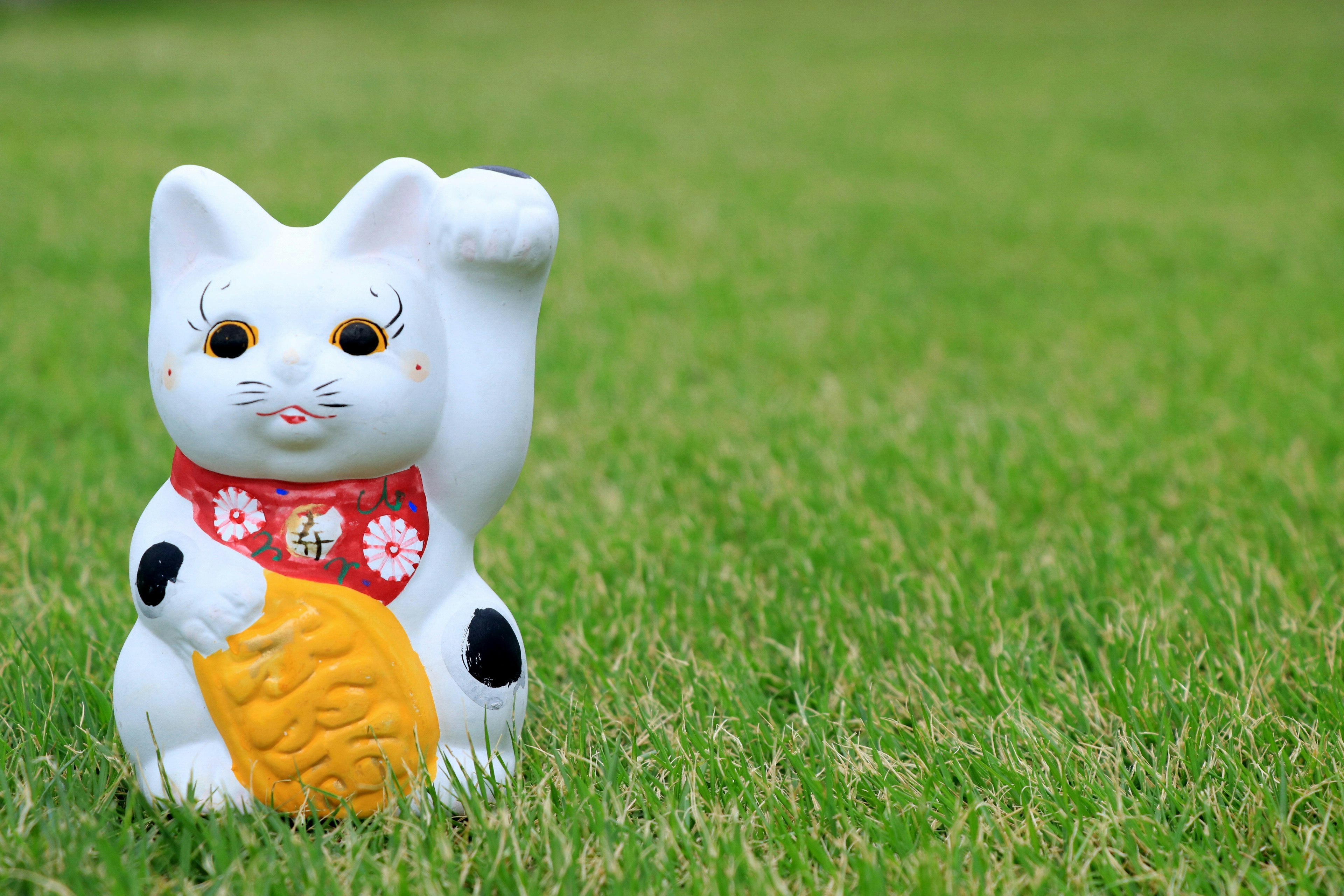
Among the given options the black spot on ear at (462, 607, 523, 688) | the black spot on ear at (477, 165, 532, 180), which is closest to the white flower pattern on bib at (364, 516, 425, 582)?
the black spot on ear at (462, 607, 523, 688)

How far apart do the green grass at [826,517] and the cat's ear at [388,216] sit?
2.67 feet

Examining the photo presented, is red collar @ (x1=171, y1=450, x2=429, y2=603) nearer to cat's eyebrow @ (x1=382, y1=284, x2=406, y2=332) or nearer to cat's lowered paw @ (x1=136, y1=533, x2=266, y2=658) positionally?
cat's lowered paw @ (x1=136, y1=533, x2=266, y2=658)

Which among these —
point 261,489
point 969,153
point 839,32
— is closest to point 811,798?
point 261,489

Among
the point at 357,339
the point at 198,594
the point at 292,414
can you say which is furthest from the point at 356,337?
the point at 198,594

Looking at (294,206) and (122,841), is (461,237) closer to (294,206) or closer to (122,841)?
(122,841)

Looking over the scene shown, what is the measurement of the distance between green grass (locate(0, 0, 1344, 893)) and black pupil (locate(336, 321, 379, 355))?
2.18ft

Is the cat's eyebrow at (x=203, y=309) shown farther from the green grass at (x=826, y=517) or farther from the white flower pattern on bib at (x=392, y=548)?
the green grass at (x=826, y=517)

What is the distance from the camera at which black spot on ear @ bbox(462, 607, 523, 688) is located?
5.32ft

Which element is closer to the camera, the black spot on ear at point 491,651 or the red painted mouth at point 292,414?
the red painted mouth at point 292,414

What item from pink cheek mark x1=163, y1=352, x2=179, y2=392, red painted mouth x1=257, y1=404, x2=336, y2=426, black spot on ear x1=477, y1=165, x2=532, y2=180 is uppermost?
black spot on ear x1=477, y1=165, x2=532, y2=180

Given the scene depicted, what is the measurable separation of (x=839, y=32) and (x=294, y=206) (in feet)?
38.4

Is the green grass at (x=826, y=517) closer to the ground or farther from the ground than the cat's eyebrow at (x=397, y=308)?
closer to the ground

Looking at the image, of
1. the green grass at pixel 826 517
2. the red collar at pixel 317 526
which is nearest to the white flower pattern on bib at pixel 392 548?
the red collar at pixel 317 526

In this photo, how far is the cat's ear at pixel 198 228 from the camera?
157 centimetres
